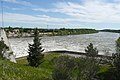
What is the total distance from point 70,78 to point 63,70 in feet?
3.02

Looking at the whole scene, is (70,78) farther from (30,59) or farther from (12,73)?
(30,59)

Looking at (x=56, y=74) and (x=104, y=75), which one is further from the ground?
(x=56, y=74)

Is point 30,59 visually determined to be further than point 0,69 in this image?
Yes

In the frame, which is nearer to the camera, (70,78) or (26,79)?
(26,79)

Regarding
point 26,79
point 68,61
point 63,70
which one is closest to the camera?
point 26,79

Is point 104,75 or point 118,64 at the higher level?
point 118,64

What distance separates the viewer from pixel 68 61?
23.6 m

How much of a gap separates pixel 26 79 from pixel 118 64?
29.2m

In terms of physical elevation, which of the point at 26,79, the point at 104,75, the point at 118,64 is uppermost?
the point at 26,79

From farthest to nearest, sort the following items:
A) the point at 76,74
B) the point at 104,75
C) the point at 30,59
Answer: the point at 30,59
the point at 104,75
the point at 76,74

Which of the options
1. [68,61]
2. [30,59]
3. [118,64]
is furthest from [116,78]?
[68,61]

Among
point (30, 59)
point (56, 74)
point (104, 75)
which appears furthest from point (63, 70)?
point (30, 59)

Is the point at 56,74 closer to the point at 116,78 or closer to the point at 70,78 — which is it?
the point at 70,78

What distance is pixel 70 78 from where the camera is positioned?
21.7 meters
